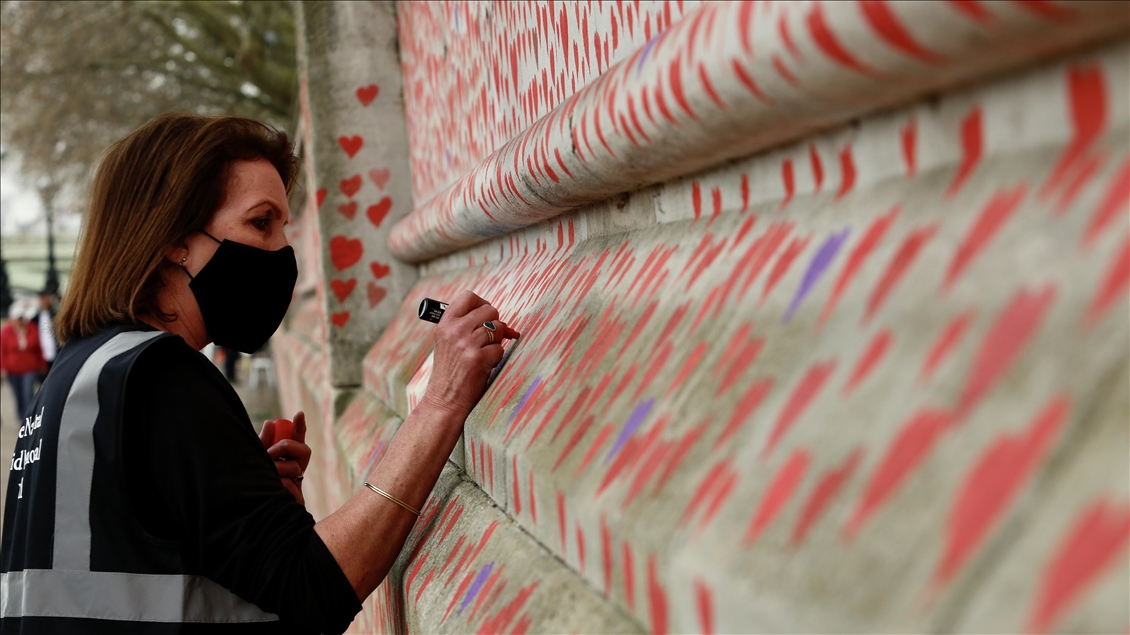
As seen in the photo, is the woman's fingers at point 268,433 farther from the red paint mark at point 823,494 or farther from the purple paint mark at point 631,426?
the red paint mark at point 823,494

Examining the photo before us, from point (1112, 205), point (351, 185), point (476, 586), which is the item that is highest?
point (351, 185)

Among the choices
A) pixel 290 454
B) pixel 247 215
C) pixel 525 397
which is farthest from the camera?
pixel 290 454

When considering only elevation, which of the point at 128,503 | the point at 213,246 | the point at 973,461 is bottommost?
the point at 128,503

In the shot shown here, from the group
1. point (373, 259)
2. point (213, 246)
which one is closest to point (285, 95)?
point (373, 259)

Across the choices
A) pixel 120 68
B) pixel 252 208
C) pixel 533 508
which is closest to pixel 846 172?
pixel 533 508

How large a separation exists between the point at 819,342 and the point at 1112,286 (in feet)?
0.79

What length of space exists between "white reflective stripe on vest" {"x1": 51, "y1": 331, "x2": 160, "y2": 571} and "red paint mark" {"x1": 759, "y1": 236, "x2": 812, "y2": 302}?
1.22 m

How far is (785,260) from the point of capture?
0.85 m

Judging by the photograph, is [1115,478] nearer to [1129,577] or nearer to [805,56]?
[1129,577]

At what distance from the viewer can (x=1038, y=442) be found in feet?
1.69

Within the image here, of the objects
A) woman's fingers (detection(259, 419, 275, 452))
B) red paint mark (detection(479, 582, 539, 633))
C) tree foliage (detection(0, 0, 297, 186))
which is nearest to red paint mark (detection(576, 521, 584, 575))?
red paint mark (detection(479, 582, 539, 633))

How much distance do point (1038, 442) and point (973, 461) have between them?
0.13ft

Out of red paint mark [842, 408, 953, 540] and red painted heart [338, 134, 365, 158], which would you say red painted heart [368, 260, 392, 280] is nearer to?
red painted heart [338, 134, 365, 158]

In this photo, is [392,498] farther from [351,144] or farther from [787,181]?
[351,144]
